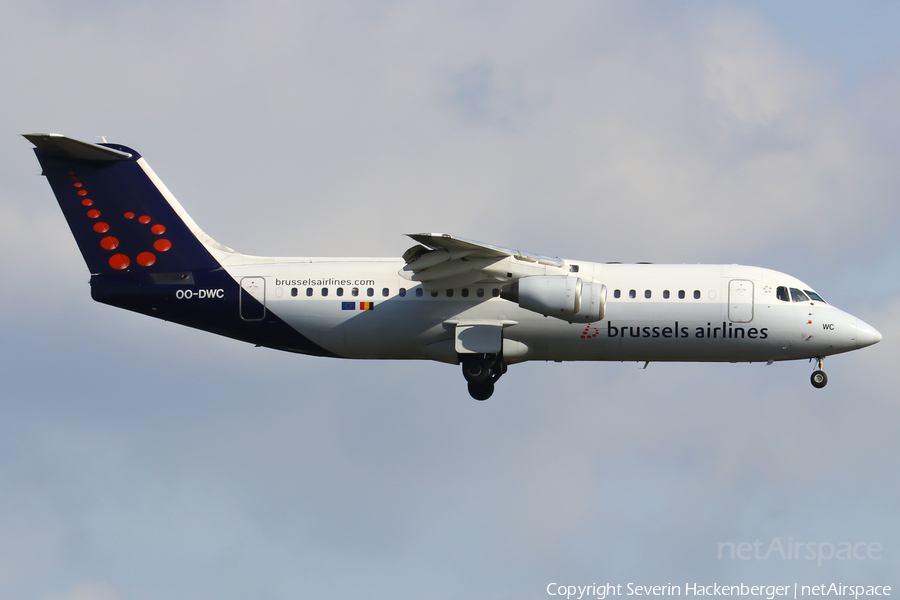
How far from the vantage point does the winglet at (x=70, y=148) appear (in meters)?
24.1

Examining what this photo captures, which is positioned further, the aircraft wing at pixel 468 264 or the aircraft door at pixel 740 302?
the aircraft door at pixel 740 302

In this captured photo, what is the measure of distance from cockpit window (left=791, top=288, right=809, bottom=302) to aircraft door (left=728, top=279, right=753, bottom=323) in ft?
3.50

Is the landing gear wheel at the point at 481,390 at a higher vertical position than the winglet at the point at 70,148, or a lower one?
lower

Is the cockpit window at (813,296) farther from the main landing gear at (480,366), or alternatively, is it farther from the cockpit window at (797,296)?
the main landing gear at (480,366)

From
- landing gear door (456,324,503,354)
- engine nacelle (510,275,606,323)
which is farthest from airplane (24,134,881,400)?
engine nacelle (510,275,606,323)

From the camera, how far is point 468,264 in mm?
23906

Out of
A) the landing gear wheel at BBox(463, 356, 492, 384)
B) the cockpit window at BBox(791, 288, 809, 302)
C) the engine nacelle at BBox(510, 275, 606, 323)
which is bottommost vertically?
the landing gear wheel at BBox(463, 356, 492, 384)

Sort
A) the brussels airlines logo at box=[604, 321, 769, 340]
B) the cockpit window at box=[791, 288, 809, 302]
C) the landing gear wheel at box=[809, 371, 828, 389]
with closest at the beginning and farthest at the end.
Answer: the brussels airlines logo at box=[604, 321, 769, 340] < the cockpit window at box=[791, 288, 809, 302] < the landing gear wheel at box=[809, 371, 828, 389]

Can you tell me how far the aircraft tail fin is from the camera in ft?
82.2

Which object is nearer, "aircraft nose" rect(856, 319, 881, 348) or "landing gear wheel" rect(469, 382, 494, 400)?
"aircraft nose" rect(856, 319, 881, 348)

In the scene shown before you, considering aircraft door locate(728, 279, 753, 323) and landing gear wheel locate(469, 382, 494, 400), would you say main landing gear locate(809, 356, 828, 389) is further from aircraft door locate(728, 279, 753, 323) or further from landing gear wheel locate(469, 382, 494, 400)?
landing gear wheel locate(469, 382, 494, 400)

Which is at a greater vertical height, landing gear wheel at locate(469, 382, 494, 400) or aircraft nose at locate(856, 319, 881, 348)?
aircraft nose at locate(856, 319, 881, 348)

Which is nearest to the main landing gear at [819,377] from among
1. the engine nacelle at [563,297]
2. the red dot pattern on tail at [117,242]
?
the engine nacelle at [563,297]

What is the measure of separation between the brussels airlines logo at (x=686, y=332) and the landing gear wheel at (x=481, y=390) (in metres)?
3.25
